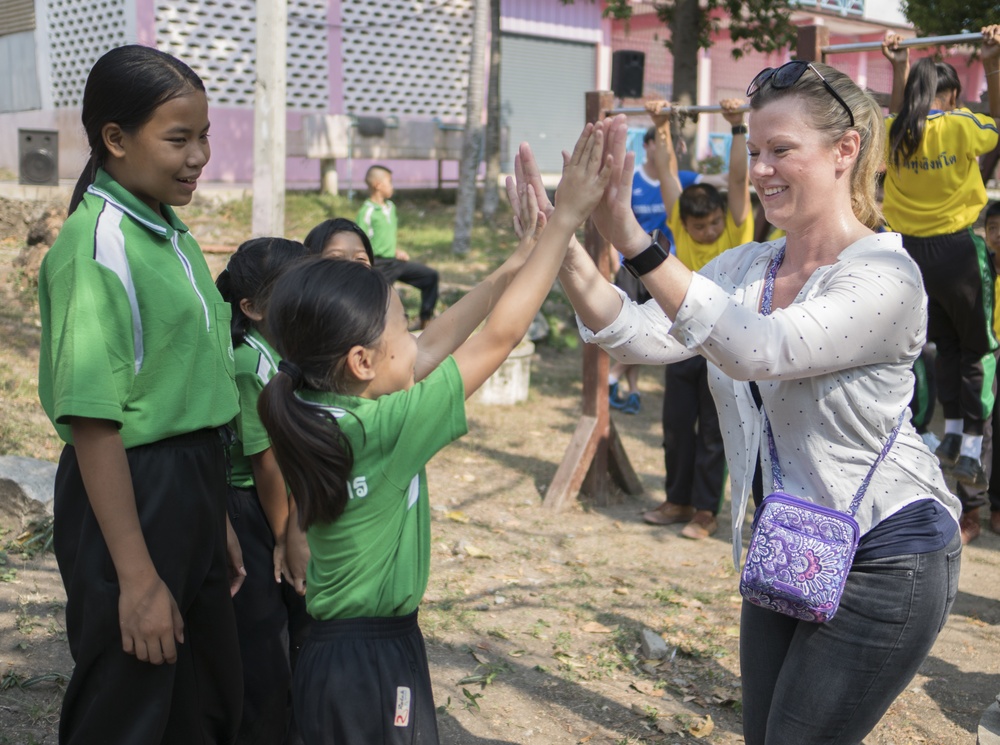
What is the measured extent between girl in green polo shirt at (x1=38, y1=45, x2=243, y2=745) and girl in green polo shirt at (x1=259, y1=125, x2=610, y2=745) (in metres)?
0.26

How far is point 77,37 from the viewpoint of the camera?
15531mm

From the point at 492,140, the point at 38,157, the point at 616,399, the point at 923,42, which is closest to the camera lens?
the point at 923,42

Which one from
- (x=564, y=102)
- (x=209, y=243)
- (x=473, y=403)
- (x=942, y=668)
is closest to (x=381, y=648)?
(x=942, y=668)

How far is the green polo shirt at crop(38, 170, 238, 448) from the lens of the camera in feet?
6.57

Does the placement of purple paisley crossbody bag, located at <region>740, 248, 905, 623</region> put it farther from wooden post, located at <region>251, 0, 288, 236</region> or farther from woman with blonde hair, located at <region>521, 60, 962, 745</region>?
wooden post, located at <region>251, 0, 288, 236</region>

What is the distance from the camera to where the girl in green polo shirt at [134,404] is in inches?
79.7

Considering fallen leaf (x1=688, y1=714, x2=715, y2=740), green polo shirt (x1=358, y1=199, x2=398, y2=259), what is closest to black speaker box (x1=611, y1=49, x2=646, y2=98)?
green polo shirt (x1=358, y1=199, x2=398, y2=259)

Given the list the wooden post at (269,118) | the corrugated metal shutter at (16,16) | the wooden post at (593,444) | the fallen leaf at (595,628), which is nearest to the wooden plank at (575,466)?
the wooden post at (593,444)

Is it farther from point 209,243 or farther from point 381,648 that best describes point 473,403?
point 381,648

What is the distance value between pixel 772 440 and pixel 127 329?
1355 millimetres

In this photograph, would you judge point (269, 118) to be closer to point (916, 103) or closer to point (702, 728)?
point (916, 103)

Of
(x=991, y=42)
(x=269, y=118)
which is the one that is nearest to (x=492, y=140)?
(x=269, y=118)

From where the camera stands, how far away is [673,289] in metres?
1.95

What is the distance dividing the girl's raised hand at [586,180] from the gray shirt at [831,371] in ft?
0.87
